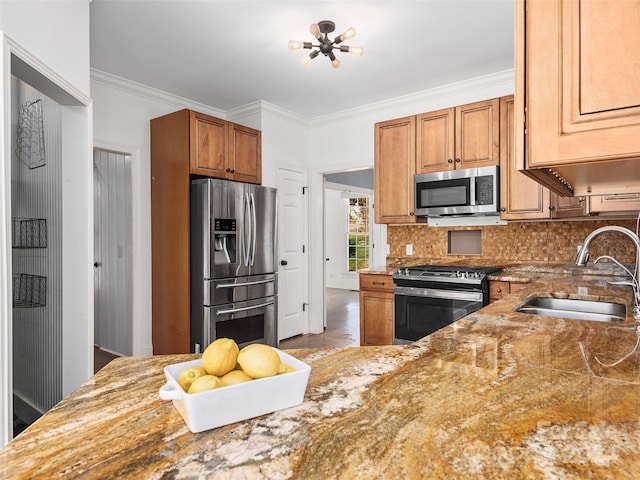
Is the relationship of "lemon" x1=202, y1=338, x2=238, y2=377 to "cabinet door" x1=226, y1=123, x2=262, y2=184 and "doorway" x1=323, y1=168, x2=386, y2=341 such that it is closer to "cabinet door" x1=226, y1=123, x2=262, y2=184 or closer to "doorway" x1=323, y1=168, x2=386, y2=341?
"cabinet door" x1=226, y1=123, x2=262, y2=184

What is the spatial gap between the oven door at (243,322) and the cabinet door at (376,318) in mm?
930

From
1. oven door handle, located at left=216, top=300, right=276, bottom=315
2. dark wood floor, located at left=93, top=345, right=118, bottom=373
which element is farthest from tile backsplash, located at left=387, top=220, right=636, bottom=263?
dark wood floor, located at left=93, top=345, right=118, bottom=373

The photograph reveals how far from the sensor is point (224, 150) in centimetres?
383

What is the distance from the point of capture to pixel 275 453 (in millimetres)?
616

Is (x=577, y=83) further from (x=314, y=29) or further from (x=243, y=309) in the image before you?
(x=243, y=309)

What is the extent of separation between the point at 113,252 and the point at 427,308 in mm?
3194

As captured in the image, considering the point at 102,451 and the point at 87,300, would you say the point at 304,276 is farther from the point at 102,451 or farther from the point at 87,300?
the point at 102,451

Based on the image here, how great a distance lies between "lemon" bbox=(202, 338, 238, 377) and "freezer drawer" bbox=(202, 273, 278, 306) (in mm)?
2798

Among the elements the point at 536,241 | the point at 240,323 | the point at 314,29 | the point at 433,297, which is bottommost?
the point at 240,323

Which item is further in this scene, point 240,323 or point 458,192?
point 240,323

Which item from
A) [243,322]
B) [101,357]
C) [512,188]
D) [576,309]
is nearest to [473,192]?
[512,188]

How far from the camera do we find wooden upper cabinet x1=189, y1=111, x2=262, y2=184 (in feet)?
11.8

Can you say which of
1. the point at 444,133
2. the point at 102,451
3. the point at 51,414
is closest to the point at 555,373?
the point at 102,451

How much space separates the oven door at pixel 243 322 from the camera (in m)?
3.50
